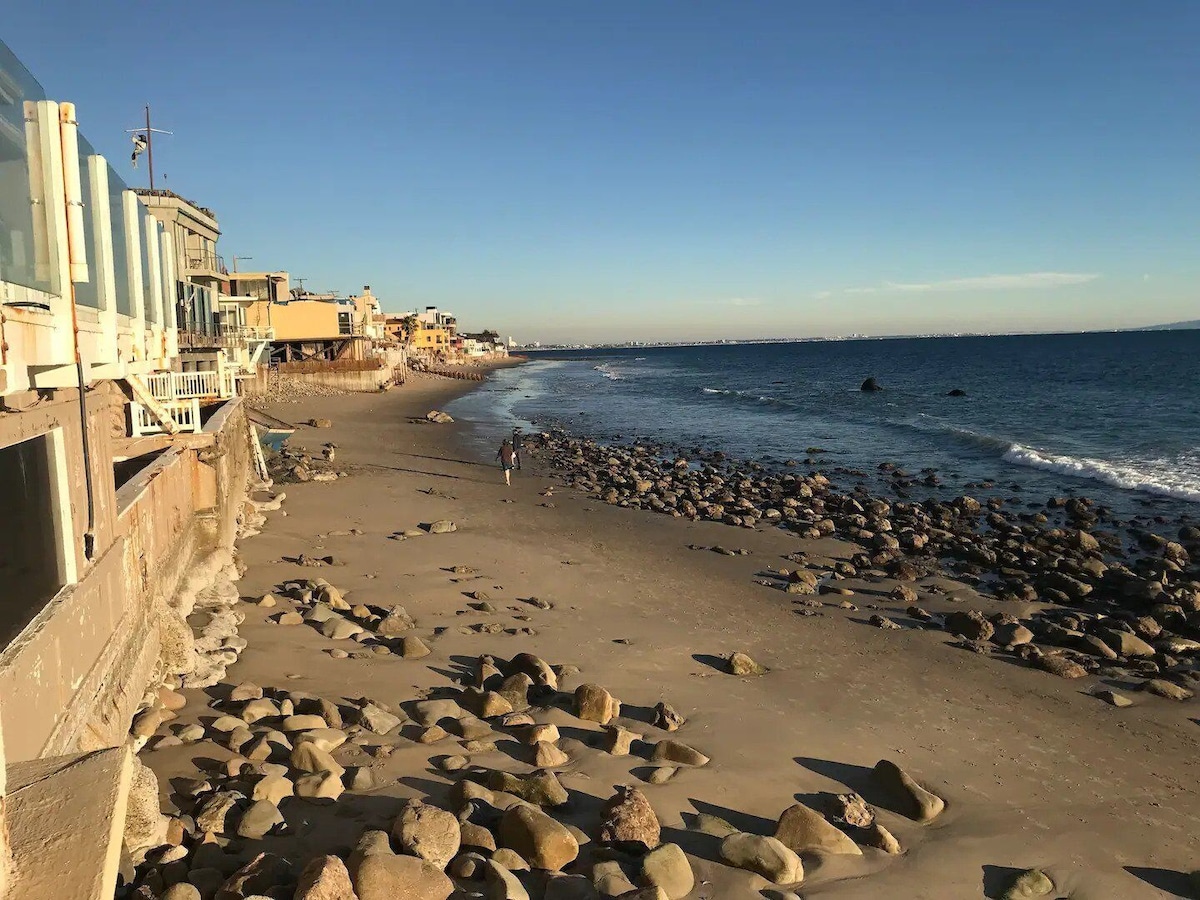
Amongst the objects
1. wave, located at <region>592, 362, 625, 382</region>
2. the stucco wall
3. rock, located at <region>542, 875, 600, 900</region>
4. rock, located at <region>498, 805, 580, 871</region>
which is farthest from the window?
wave, located at <region>592, 362, 625, 382</region>

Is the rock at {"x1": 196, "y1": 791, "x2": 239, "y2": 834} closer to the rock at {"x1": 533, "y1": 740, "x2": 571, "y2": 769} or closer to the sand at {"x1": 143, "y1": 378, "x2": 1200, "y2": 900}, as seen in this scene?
the sand at {"x1": 143, "y1": 378, "x2": 1200, "y2": 900}

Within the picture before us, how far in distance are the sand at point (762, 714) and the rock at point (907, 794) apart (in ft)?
0.34

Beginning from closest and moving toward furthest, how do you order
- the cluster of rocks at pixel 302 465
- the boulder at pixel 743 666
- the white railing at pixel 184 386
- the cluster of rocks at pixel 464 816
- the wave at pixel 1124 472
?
the cluster of rocks at pixel 464 816
the boulder at pixel 743 666
the white railing at pixel 184 386
the cluster of rocks at pixel 302 465
the wave at pixel 1124 472

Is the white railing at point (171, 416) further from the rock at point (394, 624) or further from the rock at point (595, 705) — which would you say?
the rock at point (595, 705)

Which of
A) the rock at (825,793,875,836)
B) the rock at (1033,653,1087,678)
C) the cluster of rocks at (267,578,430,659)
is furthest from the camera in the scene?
the rock at (1033,653,1087,678)

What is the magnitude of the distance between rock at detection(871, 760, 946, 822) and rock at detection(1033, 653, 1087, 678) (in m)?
4.44

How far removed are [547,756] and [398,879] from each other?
2.45 metres

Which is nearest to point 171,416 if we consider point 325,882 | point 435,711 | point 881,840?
point 435,711

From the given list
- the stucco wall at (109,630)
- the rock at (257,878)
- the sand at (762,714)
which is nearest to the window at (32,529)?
the stucco wall at (109,630)

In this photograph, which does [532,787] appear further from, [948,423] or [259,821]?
[948,423]

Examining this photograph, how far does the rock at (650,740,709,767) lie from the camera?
742 centimetres

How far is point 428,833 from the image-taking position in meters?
5.43

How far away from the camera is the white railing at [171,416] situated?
1316cm

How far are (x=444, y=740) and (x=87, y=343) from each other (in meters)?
4.59
